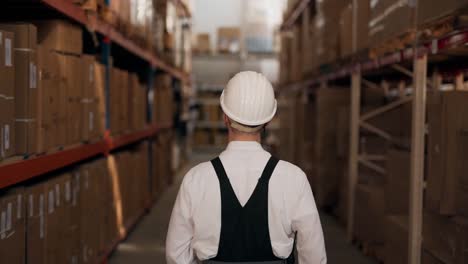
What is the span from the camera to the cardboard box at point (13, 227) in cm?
246

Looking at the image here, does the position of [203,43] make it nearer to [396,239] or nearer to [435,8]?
[396,239]

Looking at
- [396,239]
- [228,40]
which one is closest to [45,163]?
[396,239]

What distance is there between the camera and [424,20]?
3.57 meters

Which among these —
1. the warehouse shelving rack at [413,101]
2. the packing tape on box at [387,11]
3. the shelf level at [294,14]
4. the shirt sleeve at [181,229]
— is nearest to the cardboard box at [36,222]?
the shirt sleeve at [181,229]

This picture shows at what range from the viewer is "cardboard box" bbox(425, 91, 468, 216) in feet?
10.4

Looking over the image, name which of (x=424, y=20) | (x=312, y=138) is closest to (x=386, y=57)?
(x=424, y=20)

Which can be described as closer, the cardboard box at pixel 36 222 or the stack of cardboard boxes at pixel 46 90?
the stack of cardboard boxes at pixel 46 90

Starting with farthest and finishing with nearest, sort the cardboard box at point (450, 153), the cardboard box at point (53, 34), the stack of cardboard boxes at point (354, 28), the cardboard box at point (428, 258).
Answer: the stack of cardboard boxes at point (354, 28) → the cardboard box at point (428, 258) → the cardboard box at point (53, 34) → the cardboard box at point (450, 153)

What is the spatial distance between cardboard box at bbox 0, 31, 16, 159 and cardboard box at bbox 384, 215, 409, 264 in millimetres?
2747

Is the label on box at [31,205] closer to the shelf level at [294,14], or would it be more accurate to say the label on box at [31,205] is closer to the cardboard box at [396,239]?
the cardboard box at [396,239]

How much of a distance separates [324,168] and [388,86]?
1584 mm

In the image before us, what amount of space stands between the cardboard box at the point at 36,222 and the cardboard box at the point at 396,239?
2452 mm

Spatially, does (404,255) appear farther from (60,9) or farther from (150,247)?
(60,9)

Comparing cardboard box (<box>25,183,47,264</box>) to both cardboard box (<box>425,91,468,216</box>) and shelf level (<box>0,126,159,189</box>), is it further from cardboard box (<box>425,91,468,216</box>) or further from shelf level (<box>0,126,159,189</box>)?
cardboard box (<box>425,91,468,216</box>)
